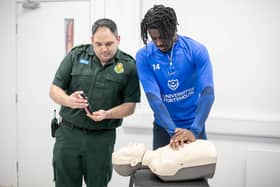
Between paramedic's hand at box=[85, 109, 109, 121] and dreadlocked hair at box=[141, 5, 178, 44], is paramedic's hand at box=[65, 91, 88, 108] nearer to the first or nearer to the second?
paramedic's hand at box=[85, 109, 109, 121]

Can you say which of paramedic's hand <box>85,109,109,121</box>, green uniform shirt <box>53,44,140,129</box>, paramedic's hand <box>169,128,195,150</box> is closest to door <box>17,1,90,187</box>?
green uniform shirt <box>53,44,140,129</box>

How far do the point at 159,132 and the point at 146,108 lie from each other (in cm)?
104

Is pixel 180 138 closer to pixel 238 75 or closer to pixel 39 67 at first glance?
pixel 238 75

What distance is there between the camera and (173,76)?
1640mm

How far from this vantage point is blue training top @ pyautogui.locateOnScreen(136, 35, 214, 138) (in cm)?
157

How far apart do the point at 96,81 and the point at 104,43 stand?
0.75 ft

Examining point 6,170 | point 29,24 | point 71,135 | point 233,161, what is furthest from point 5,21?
point 233,161

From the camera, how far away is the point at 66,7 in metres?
3.03

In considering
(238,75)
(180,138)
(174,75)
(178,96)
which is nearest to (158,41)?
(174,75)

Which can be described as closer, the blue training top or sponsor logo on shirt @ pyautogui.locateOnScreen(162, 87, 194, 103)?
the blue training top

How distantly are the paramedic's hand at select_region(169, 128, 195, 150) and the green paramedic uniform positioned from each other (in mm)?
582

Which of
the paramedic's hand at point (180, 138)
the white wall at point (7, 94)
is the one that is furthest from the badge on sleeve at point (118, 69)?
the white wall at point (7, 94)

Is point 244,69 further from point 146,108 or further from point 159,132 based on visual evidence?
point 159,132

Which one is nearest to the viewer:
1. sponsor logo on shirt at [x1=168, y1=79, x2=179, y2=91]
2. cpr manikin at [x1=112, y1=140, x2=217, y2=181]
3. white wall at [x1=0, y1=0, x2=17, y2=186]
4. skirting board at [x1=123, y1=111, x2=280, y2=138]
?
cpr manikin at [x1=112, y1=140, x2=217, y2=181]
